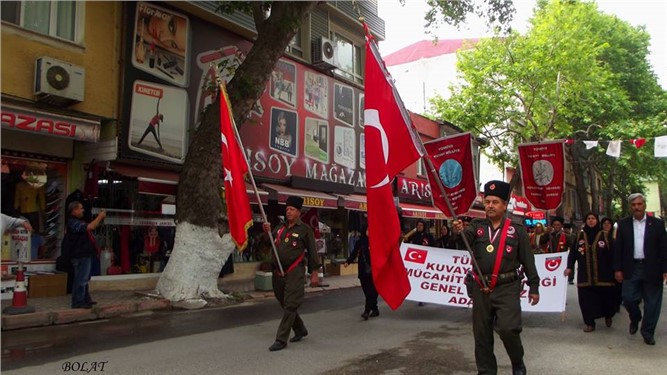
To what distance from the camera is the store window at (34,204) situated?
10648mm

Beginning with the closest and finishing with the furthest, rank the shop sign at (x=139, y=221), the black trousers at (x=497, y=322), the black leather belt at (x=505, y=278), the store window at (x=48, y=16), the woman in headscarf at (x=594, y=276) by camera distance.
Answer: the black trousers at (x=497, y=322), the black leather belt at (x=505, y=278), the woman in headscarf at (x=594, y=276), the store window at (x=48, y=16), the shop sign at (x=139, y=221)

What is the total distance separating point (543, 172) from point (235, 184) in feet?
25.5

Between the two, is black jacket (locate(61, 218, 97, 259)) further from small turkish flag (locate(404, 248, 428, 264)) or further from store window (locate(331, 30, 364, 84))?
store window (locate(331, 30, 364, 84))

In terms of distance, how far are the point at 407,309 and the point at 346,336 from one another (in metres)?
2.79

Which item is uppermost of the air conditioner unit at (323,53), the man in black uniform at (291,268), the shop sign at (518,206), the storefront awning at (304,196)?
the air conditioner unit at (323,53)

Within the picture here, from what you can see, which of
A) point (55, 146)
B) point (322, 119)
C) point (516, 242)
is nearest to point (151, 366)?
point (516, 242)

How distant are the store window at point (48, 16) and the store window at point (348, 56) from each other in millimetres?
9847

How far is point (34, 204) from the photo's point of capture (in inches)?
439

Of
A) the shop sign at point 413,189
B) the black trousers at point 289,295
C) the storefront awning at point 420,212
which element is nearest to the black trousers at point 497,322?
the black trousers at point 289,295

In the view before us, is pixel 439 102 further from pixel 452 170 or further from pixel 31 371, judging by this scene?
pixel 31 371

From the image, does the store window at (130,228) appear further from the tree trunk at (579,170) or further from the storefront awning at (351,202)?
the tree trunk at (579,170)

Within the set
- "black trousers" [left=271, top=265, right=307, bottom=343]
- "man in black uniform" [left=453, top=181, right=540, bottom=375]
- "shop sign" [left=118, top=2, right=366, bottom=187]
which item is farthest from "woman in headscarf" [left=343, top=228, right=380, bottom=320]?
"man in black uniform" [left=453, top=181, right=540, bottom=375]

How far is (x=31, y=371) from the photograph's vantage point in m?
5.52

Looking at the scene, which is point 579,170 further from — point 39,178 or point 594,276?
point 39,178
